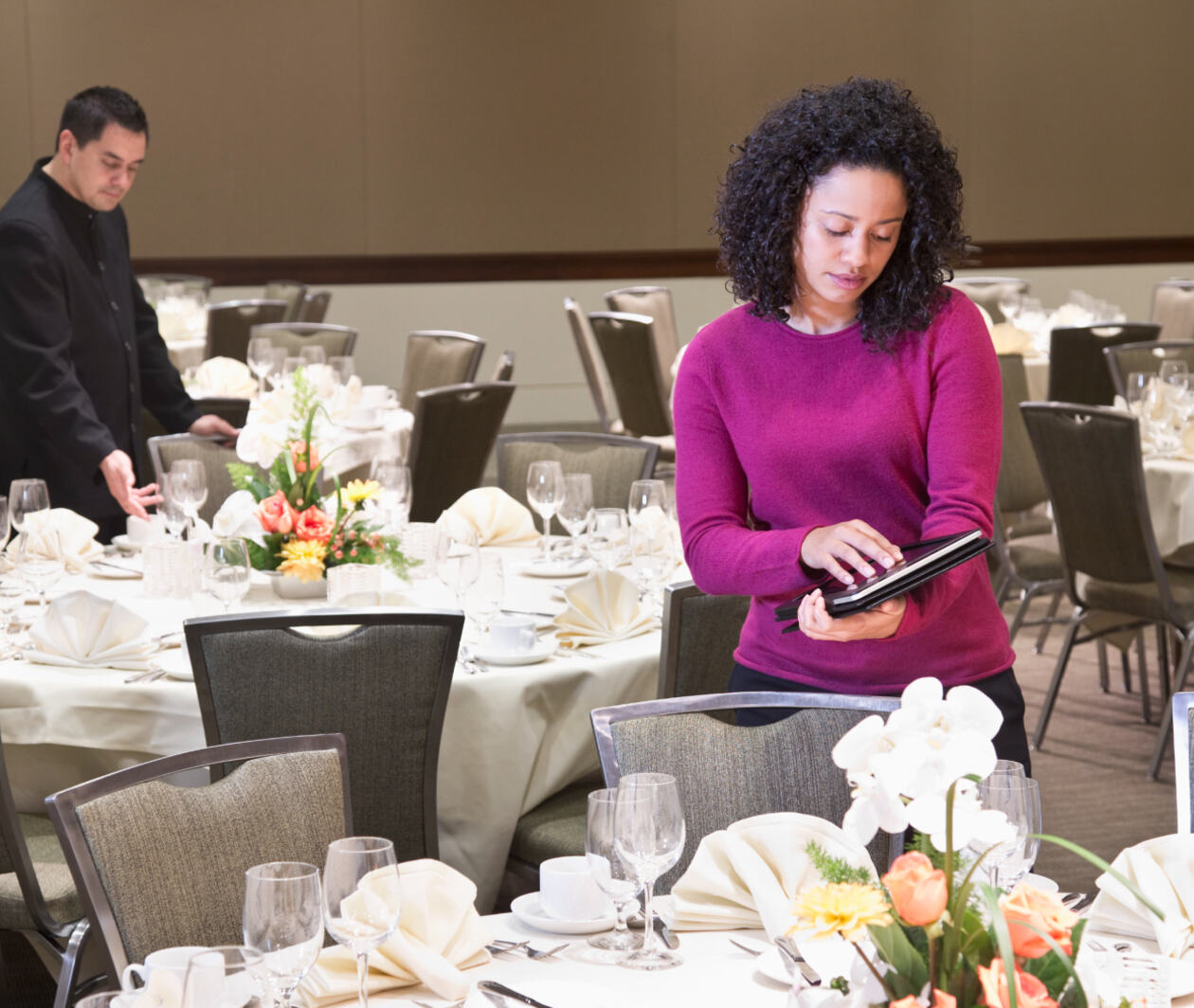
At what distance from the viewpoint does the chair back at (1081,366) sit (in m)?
6.95

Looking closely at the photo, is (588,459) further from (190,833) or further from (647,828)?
(647,828)

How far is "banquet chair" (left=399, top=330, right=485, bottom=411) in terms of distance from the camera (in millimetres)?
6703

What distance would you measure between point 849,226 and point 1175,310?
276 inches

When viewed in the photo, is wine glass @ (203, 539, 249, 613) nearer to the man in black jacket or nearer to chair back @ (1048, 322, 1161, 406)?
the man in black jacket

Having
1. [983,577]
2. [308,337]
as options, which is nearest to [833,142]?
[983,577]

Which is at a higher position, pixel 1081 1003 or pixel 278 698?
pixel 1081 1003

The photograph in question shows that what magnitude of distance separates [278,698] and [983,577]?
1176 mm

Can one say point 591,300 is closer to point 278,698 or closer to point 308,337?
point 308,337

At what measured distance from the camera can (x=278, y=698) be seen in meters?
2.75

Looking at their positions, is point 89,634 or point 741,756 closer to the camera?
point 741,756

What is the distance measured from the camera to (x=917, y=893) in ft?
3.80

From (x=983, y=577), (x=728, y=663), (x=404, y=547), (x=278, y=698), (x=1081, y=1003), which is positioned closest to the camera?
(x=1081, y=1003)

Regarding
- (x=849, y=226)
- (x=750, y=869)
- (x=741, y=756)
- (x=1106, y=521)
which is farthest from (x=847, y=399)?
(x=1106, y=521)

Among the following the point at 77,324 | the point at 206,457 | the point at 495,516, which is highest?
the point at 77,324
